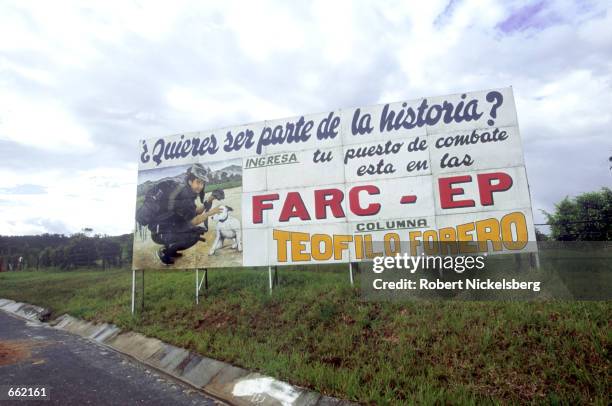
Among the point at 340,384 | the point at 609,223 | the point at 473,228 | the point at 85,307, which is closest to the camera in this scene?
the point at 340,384

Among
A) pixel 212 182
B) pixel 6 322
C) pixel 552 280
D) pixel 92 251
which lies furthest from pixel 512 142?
pixel 92 251

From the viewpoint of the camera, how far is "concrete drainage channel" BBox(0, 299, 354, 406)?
232 inches

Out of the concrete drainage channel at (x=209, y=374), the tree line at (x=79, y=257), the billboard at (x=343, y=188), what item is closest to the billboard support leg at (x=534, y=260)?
the billboard at (x=343, y=188)

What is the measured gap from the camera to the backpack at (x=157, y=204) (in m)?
11.8

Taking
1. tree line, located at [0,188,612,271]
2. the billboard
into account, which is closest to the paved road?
the billboard

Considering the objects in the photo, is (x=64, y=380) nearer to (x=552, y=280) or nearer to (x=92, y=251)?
(x=552, y=280)

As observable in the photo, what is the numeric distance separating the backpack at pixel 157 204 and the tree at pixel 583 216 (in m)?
19.4

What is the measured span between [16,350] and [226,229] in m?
6.29

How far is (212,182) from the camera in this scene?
1149cm

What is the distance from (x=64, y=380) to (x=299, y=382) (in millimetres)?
4808

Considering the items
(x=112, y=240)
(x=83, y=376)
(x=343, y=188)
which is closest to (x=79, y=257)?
(x=112, y=240)

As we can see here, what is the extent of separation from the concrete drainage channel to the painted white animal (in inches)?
123

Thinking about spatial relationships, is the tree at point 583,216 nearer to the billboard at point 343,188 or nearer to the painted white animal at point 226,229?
the billboard at point 343,188

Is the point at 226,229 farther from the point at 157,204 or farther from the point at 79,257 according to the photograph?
the point at 79,257
